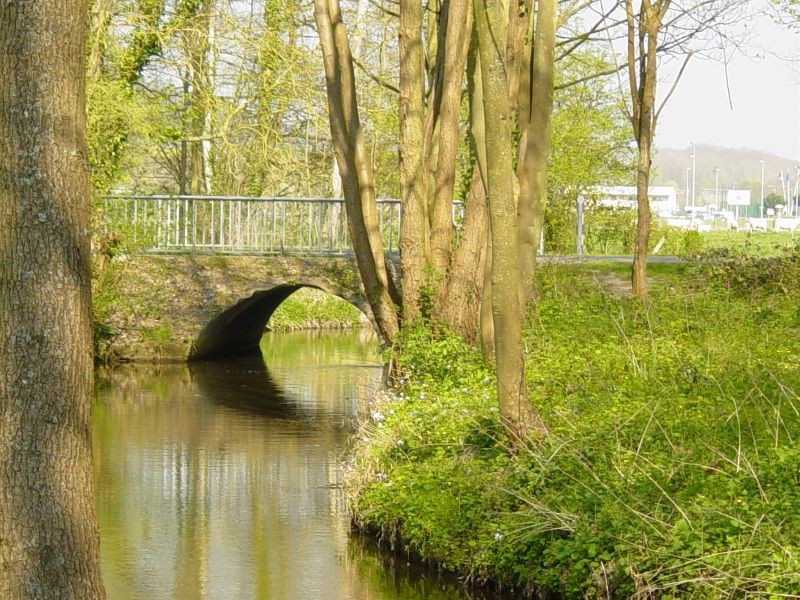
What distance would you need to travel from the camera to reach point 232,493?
39.0ft

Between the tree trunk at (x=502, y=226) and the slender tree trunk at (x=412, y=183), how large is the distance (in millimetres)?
5026

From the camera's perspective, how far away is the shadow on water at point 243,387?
17.9 m

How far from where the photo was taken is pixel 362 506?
33.1ft

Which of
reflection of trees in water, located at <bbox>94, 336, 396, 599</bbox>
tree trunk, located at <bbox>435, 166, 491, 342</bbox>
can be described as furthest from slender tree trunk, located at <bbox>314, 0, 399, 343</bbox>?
reflection of trees in water, located at <bbox>94, 336, 396, 599</bbox>

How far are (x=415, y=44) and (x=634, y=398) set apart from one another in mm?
5611

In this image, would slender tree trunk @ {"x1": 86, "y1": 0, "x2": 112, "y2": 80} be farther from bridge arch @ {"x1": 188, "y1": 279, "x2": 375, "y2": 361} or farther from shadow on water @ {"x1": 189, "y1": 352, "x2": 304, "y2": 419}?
shadow on water @ {"x1": 189, "y1": 352, "x2": 304, "y2": 419}

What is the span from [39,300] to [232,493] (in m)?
7.02

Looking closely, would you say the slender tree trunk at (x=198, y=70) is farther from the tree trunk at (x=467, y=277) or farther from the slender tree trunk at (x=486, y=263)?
the slender tree trunk at (x=486, y=263)

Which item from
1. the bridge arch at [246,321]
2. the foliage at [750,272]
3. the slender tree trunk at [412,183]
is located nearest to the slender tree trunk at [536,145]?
the slender tree trunk at [412,183]

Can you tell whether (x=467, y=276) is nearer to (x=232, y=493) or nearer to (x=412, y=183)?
(x=412, y=183)

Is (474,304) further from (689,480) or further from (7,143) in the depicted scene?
(7,143)

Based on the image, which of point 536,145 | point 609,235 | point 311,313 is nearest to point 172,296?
point 311,313

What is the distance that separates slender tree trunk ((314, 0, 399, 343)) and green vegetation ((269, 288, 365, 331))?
1685cm

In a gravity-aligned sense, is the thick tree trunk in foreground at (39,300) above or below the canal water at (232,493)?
above
